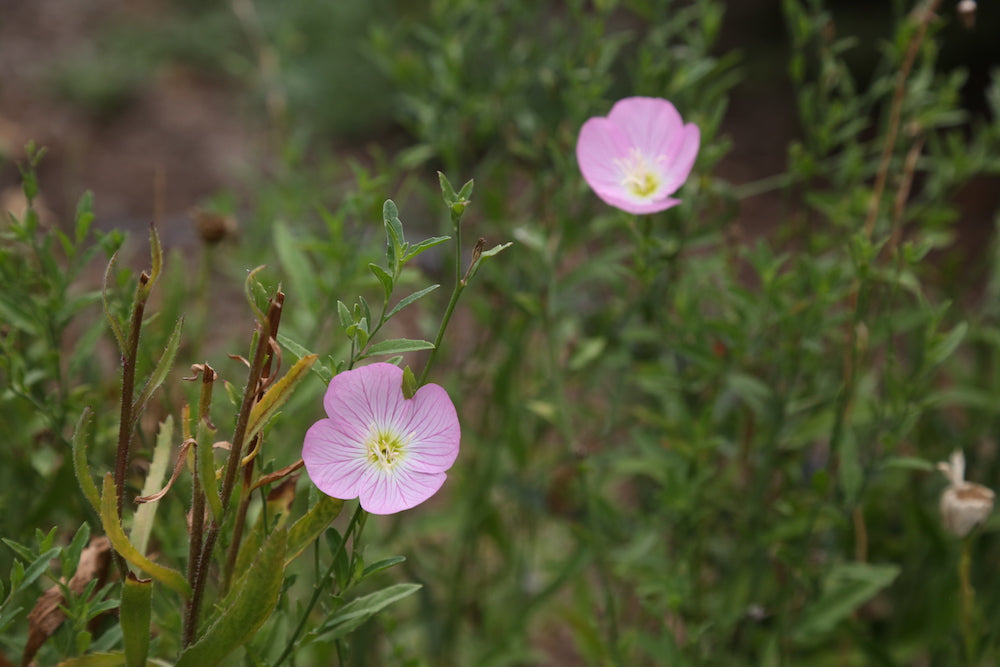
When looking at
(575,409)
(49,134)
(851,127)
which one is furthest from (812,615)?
(49,134)

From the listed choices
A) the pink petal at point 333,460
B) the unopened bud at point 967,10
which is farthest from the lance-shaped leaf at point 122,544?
the unopened bud at point 967,10

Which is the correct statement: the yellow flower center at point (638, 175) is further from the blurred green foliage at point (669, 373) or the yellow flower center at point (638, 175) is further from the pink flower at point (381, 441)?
the pink flower at point (381, 441)

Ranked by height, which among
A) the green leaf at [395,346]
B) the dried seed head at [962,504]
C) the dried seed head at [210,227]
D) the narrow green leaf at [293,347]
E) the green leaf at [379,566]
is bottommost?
the green leaf at [379,566]

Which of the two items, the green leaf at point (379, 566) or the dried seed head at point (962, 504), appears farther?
the dried seed head at point (962, 504)

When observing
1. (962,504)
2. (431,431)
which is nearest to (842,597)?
(962,504)

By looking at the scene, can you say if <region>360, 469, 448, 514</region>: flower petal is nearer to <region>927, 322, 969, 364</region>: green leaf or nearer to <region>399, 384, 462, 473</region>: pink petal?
<region>399, 384, 462, 473</region>: pink petal

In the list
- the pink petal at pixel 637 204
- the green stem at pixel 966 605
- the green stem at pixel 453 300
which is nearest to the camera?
the green stem at pixel 453 300

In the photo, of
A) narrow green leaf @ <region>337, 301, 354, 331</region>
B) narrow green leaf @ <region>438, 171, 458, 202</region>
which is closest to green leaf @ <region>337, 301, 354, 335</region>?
narrow green leaf @ <region>337, 301, 354, 331</region>
